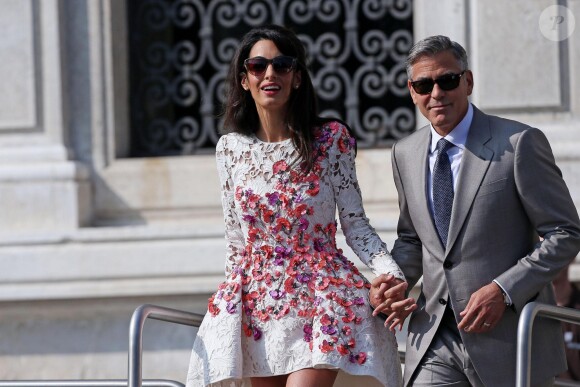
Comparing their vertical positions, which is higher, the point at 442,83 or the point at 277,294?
the point at 442,83

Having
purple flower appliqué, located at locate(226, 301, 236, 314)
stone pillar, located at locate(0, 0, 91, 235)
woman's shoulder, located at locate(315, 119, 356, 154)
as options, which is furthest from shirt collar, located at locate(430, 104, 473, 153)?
stone pillar, located at locate(0, 0, 91, 235)

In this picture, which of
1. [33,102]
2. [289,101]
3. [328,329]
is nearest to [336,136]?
[289,101]

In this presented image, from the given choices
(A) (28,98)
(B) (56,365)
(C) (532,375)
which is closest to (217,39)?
(A) (28,98)

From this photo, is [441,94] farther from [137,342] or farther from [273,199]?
[137,342]

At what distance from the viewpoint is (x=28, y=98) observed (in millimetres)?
7199

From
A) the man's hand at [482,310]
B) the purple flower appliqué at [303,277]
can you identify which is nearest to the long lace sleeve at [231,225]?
the purple flower appliqué at [303,277]

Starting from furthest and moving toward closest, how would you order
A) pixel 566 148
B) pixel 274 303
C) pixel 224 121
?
pixel 566 148, pixel 224 121, pixel 274 303

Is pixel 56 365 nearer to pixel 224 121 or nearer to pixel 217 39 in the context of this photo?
pixel 217 39

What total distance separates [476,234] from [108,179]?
148 inches

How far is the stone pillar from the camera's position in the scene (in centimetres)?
711

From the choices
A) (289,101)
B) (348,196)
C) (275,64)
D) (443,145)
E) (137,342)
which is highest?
(275,64)

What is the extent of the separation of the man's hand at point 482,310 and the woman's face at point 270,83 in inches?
37.0

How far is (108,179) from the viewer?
7.26 m

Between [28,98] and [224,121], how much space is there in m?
3.11
